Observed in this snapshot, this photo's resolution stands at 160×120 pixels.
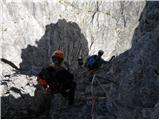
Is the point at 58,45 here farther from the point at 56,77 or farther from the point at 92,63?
the point at 56,77

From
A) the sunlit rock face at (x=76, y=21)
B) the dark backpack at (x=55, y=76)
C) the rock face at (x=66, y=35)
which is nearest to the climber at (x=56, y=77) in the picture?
the dark backpack at (x=55, y=76)

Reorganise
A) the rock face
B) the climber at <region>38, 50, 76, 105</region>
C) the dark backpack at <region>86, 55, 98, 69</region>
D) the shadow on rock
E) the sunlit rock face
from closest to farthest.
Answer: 1. the climber at <region>38, 50, 76, 105</region>
2. the dark backpack at <region>86, 55, 98, 69</region>
3. the rock face
4. the sunlit rock face
5. the shadow on rock

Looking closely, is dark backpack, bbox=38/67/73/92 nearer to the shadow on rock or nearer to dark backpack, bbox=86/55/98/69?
dark backpack, bbox=86/55/98/69

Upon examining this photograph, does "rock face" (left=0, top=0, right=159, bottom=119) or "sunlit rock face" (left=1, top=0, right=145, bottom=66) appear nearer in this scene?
"rock face" (left=0, top=0, right=159, bottom=119)

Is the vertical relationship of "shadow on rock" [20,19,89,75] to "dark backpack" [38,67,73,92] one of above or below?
above

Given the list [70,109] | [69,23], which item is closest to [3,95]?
[70,109]

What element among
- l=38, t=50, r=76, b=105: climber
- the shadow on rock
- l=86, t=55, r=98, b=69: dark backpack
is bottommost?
l=38, t=50, r=76, b=105: climber

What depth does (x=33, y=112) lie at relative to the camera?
1493cm

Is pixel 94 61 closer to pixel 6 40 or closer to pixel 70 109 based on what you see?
pixel 70 109

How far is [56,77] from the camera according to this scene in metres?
14.8

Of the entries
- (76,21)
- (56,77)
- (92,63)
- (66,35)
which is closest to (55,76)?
(56,77)

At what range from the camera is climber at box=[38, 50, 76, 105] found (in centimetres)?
1432

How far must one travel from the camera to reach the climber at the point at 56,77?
47.0 ft

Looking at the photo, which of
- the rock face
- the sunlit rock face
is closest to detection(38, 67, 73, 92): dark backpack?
the rock face
